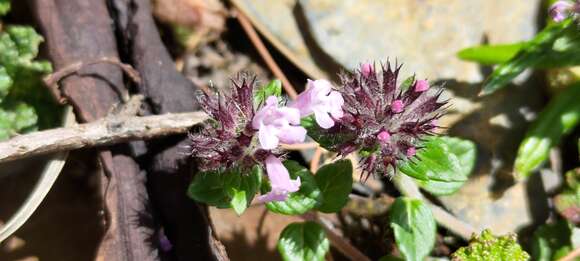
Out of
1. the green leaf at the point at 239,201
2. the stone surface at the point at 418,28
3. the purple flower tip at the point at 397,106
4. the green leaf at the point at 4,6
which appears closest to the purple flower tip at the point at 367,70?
the purple flower tip at the point at 397,106

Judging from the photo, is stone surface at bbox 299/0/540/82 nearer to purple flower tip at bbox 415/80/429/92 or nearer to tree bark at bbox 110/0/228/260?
tree bark at bbox 110/0/228/260

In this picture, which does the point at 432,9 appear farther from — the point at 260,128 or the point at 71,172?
the point at 71,172

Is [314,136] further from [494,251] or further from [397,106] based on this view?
[494,251]

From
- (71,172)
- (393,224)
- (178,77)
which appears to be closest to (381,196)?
(393,224)

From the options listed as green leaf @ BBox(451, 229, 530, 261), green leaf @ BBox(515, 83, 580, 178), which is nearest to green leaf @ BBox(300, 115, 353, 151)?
green leaf @ BBox(451, 229, 530, 261)

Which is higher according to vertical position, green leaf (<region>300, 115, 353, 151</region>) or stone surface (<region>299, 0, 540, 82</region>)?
stone surface (<region>299, 0, 540, 82</region>)

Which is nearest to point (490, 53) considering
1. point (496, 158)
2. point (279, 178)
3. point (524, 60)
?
point (524, 60)
